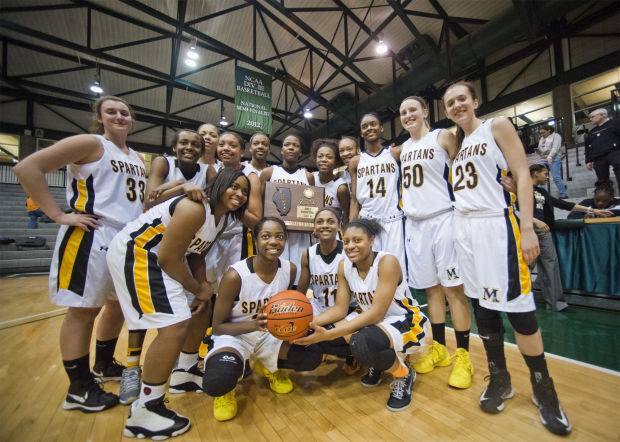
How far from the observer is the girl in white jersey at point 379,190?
2.62 m

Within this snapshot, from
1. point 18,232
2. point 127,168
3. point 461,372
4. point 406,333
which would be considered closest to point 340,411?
point 406,333

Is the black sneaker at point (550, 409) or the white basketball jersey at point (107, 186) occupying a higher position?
the white basketball jersey at point (107, 186)

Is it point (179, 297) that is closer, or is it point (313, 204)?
point (179, 297)

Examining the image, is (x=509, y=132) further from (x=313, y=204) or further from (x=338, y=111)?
(x=338, y=111)

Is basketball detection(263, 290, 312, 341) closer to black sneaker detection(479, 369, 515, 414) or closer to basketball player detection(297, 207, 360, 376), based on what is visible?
basketball player detection(297, 207, 360, 376)

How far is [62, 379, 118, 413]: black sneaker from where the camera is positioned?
1792 mm

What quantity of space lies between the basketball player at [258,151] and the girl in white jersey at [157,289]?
61.8 inches

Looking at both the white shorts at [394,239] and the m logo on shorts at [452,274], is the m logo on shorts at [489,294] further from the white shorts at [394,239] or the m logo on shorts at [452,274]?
the white shorts at [394,239]

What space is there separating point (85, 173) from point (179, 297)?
1039mm

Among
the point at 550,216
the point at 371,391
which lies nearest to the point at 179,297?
the point at 371,391

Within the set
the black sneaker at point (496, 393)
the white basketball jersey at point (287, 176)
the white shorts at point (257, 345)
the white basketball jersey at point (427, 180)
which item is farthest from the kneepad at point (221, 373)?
the white basketball jersey at point (287, 176)

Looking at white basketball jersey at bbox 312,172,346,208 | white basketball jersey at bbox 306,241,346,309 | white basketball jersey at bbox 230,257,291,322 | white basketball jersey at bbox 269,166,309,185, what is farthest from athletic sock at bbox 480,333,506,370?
white basketball jersey at bbox 269,166,309,185

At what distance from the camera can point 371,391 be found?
199cm

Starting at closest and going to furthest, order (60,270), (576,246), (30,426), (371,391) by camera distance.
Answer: (30,426) → (60,270) → (371,391) → (576,246)
